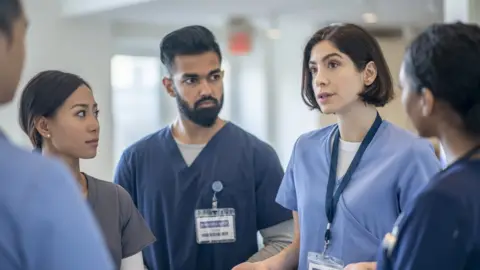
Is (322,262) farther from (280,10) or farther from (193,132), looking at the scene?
(280,10)

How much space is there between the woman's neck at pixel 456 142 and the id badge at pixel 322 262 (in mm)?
575

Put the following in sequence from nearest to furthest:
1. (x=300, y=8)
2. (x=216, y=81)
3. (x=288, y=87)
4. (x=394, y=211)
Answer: (x=394, y=211) → (x=216, y=81) → (x=300, y=8) → (x=288, y=87)

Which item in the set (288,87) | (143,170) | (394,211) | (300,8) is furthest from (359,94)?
(288,87)

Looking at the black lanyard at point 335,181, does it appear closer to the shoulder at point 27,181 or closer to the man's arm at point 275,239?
the man's arm at point 275,239

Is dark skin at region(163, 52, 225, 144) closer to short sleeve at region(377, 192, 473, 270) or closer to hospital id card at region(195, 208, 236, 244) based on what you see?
hospital id card at region(195, 208, 236, 244)

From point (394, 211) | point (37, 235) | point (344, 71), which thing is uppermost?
point (344, 71)

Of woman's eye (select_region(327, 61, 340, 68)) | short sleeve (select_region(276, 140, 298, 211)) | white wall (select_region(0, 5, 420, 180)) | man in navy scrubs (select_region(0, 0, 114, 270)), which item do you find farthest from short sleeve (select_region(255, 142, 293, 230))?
white wall (select_region(0, 5, 420, 180))

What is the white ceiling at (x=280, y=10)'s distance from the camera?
4660mm

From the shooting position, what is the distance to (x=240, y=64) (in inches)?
243

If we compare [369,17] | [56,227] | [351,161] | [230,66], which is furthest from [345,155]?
[230,66]

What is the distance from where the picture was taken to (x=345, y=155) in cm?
Answer: 183

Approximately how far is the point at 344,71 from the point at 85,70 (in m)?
3.41

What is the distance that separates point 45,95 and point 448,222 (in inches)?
43.1

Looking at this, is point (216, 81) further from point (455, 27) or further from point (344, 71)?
point (455, 27)
